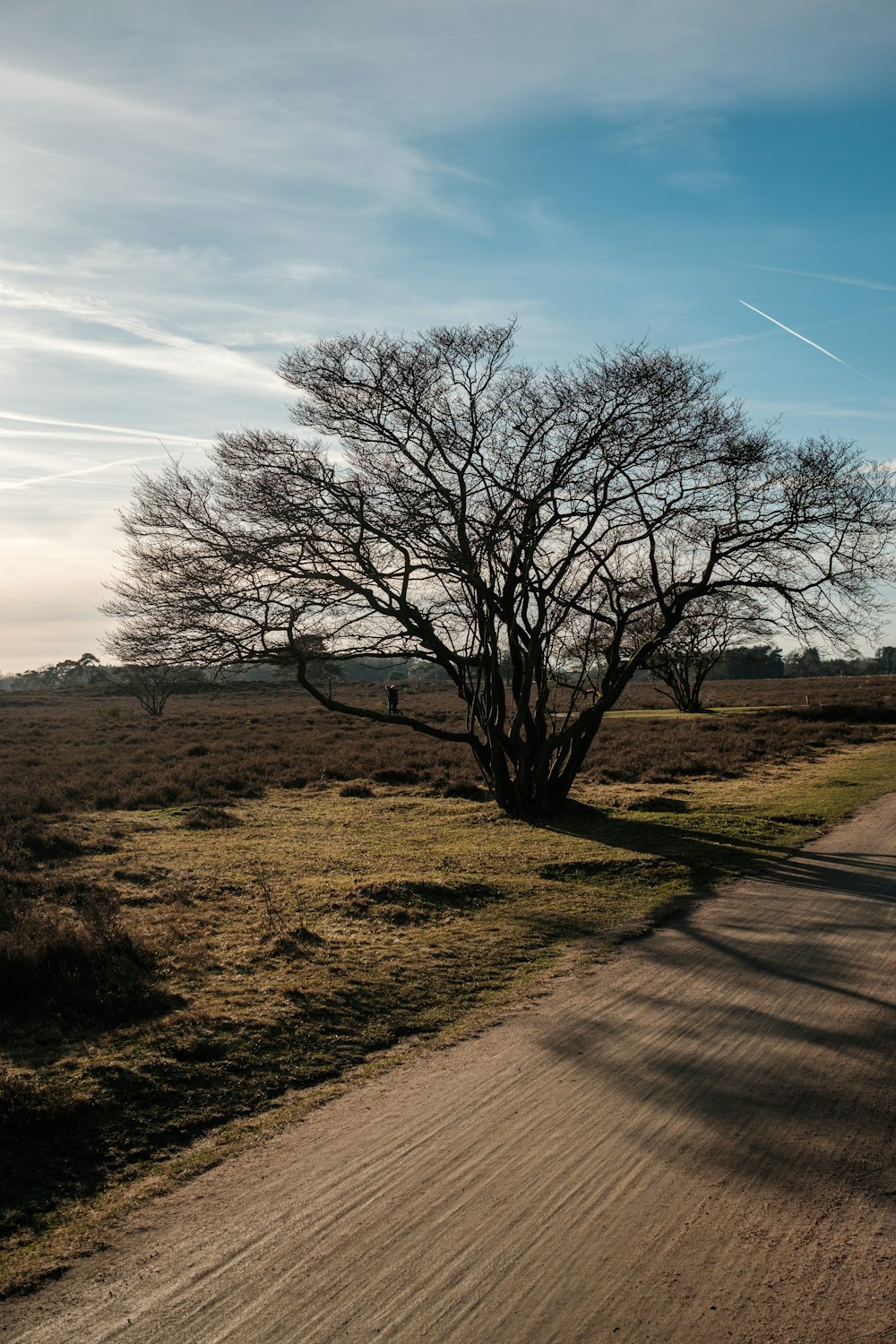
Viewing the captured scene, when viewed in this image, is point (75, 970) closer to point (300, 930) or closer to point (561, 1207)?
Result: point (300, 930)

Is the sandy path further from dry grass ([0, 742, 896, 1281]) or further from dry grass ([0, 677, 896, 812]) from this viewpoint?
dry grass ([0, 677, 896, 812])

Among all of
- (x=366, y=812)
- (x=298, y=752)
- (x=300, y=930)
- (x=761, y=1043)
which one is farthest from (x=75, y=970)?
(x=298, y=752)

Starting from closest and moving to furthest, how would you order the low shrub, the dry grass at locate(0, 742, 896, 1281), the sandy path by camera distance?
the sandy path
the dry grass at locate(0, 742, 896, 1281)
the low shrub

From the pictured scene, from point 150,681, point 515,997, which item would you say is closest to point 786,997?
point 515,997

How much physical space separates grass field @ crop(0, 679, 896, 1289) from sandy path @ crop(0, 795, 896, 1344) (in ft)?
1.62

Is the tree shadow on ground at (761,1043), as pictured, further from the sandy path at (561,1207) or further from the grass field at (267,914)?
the grass field at (267,914)

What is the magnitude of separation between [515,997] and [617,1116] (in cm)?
221

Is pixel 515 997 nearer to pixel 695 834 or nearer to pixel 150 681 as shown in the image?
pixel 695 834

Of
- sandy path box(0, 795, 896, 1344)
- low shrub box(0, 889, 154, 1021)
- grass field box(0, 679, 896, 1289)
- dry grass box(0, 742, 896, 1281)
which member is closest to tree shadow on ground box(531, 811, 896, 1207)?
sandy path box(0, 795, 896, 1344)

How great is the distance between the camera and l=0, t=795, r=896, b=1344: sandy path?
11.8 feet

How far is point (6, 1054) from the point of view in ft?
20.8

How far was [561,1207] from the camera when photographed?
4355mm

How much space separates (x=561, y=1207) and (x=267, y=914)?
631 cm

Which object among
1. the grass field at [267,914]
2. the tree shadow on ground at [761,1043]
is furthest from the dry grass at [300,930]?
the tree shadow on ground at [761,1043]
